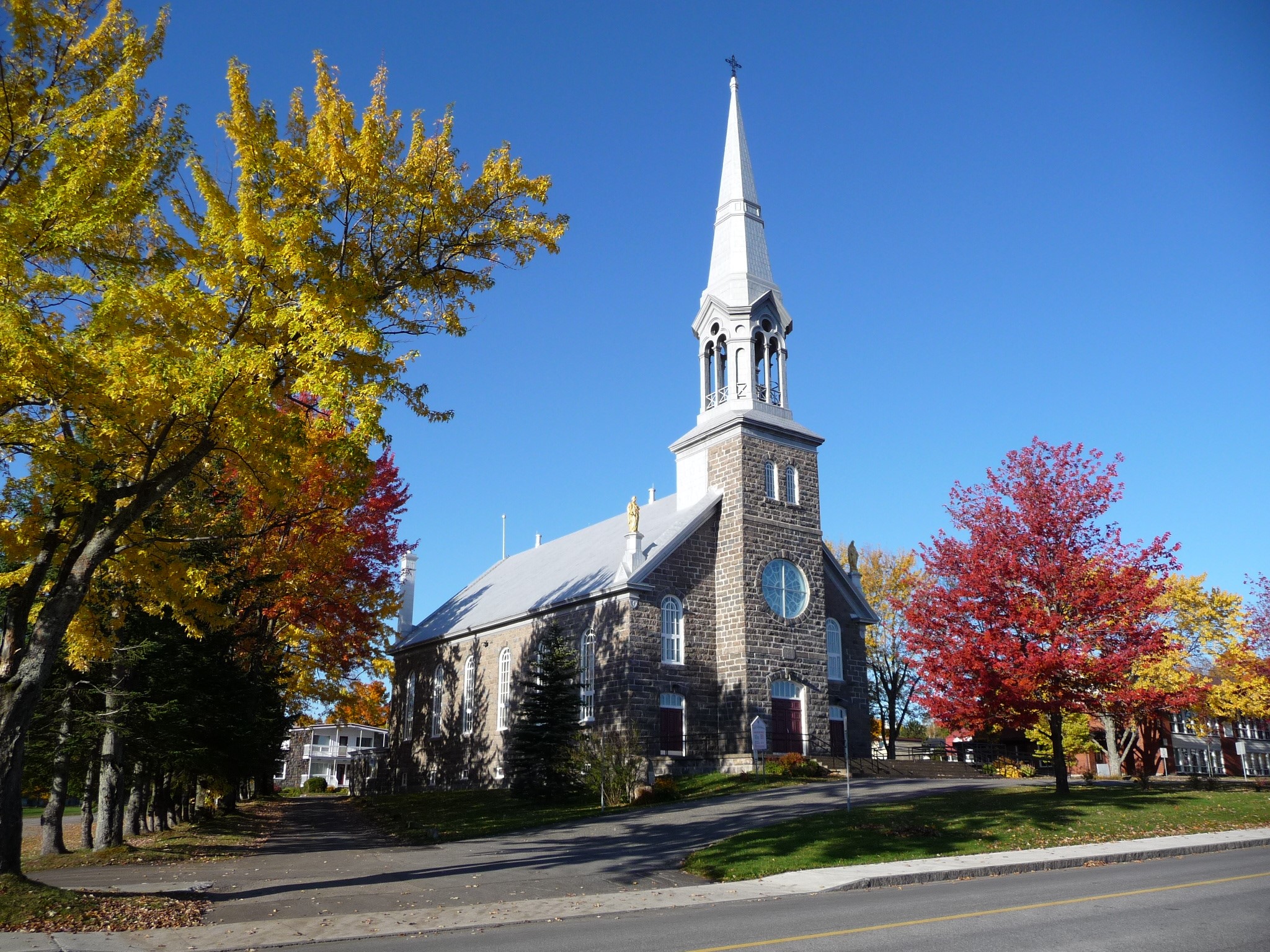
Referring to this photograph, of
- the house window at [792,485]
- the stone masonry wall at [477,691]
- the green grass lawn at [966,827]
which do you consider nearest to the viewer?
the green grass lawn at [966,827]

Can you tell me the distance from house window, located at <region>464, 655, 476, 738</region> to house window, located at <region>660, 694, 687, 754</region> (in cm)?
1098

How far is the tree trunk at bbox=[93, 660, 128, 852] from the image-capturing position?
1789 cm

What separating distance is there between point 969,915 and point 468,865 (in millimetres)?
8515

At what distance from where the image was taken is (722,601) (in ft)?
106

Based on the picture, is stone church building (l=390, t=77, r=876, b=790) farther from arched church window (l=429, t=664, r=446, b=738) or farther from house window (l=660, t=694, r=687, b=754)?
arched church window (l=429, t=664, r=446, b=738)

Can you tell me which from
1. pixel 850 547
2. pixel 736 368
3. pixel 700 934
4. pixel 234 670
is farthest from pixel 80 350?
pixel 850 547

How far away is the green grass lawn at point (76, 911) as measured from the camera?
10266mm

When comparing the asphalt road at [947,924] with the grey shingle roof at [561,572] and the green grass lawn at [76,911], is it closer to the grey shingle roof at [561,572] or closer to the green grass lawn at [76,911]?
the green grass lawn at [76,911]

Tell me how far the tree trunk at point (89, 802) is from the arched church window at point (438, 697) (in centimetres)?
2084

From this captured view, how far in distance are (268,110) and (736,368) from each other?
23174mm

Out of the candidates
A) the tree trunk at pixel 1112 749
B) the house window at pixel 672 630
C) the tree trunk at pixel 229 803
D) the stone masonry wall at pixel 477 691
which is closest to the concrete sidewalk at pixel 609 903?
the house window at pixel 672 630

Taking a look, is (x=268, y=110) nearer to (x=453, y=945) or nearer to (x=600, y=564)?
(x=453, y=945)

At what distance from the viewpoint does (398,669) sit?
47.0 meters

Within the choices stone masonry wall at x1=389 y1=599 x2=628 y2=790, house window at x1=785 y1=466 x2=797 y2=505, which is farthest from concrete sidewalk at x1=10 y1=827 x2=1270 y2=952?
house window at x1=785 y1=466 x2=797 y2=505
